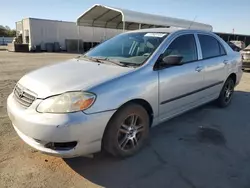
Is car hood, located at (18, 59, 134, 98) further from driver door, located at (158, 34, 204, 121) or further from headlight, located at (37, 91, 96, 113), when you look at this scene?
driver door, located at (158, 34, 204, 121)

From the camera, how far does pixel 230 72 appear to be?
5.40 meters

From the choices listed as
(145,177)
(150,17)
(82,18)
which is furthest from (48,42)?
(145,177)

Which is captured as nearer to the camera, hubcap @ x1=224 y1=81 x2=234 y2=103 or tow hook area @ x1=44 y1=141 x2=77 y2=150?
tow hook area @ x1=44 y1=141 x2=77 y2=150

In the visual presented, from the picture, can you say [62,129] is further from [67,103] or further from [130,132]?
[130,132]

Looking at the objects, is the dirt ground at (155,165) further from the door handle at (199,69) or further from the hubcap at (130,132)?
the door handle at (199,69)

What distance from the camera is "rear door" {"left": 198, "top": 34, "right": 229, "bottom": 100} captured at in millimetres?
4535

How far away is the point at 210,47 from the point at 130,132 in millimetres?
2604

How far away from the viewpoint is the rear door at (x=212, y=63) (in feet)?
14.9

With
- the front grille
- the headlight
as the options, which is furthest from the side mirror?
the front grille

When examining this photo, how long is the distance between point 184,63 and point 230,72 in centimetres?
196

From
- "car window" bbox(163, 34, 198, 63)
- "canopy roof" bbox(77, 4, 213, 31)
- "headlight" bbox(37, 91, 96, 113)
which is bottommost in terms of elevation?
"headlight" bbox(37, 91, 96, 113)

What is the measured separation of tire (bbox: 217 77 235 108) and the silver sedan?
837mm

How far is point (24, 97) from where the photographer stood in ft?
9.66

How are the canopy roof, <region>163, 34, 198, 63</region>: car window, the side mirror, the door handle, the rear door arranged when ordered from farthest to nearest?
1. the canopy roof
2. the rear door
3. the door handle
4. <region>163, 34, 198, 63</region>: car window
5. the side mirror
